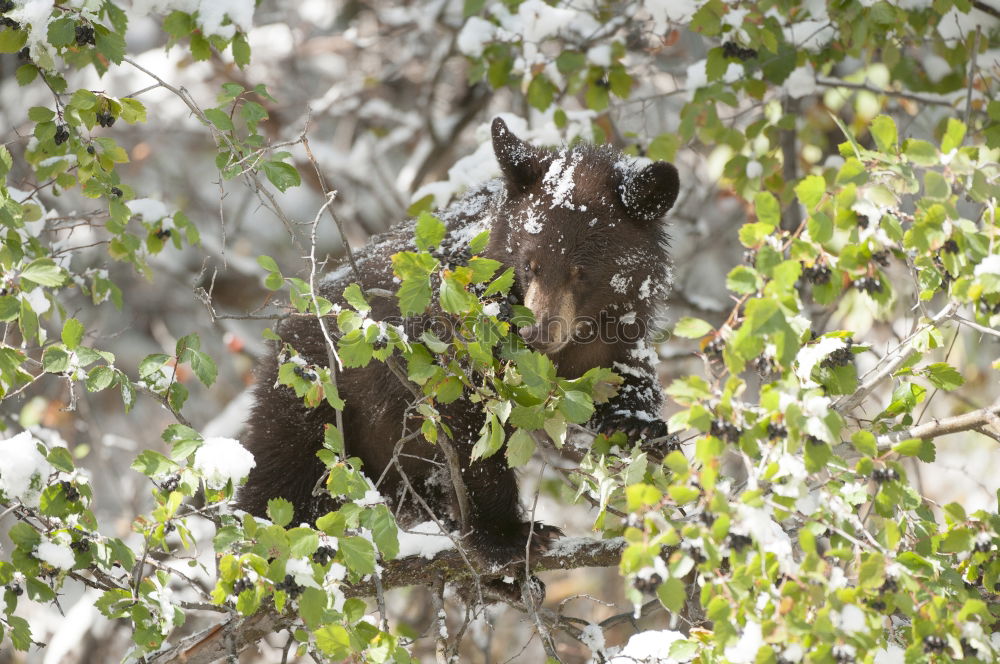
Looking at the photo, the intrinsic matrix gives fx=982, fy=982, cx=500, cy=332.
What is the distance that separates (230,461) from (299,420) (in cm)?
172

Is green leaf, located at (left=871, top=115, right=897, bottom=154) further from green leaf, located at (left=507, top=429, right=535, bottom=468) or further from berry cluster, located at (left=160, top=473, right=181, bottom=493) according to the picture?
berry cluster, located at (left=160, top=473, right=181, bottom=493)

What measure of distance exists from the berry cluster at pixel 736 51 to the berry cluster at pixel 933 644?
250 centimetres

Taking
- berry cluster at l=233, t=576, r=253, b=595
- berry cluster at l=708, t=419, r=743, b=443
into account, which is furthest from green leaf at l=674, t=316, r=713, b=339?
berry cluster at l=233, t=576, r=253, b=595

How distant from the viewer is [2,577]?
2.57 meters

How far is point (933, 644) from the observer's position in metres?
2.03

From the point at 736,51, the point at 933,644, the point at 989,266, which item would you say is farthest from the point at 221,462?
the point at 736,51

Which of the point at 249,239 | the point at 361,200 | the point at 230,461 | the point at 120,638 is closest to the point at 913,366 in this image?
Result: the point at 230,461

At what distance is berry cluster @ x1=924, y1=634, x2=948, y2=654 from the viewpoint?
6.64 feet

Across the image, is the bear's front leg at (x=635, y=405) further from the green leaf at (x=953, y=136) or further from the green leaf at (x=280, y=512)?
the green leaf at (x=953, y=136)

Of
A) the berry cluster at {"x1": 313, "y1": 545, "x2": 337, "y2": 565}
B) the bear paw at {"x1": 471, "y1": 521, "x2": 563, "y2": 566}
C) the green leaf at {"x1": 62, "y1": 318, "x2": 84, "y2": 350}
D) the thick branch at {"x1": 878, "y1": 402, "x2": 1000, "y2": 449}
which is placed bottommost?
the bear paw at {"x1": 471, "y1": 521, "x2": 563, "y2": 566}

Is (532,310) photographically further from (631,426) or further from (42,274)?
(42,274)

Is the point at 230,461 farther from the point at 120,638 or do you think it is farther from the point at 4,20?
the point at 120,638

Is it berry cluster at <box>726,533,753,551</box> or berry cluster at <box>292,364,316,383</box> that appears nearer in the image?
berry cluster at <box>726,533,753,551</box>

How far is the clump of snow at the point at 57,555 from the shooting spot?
102 inches
